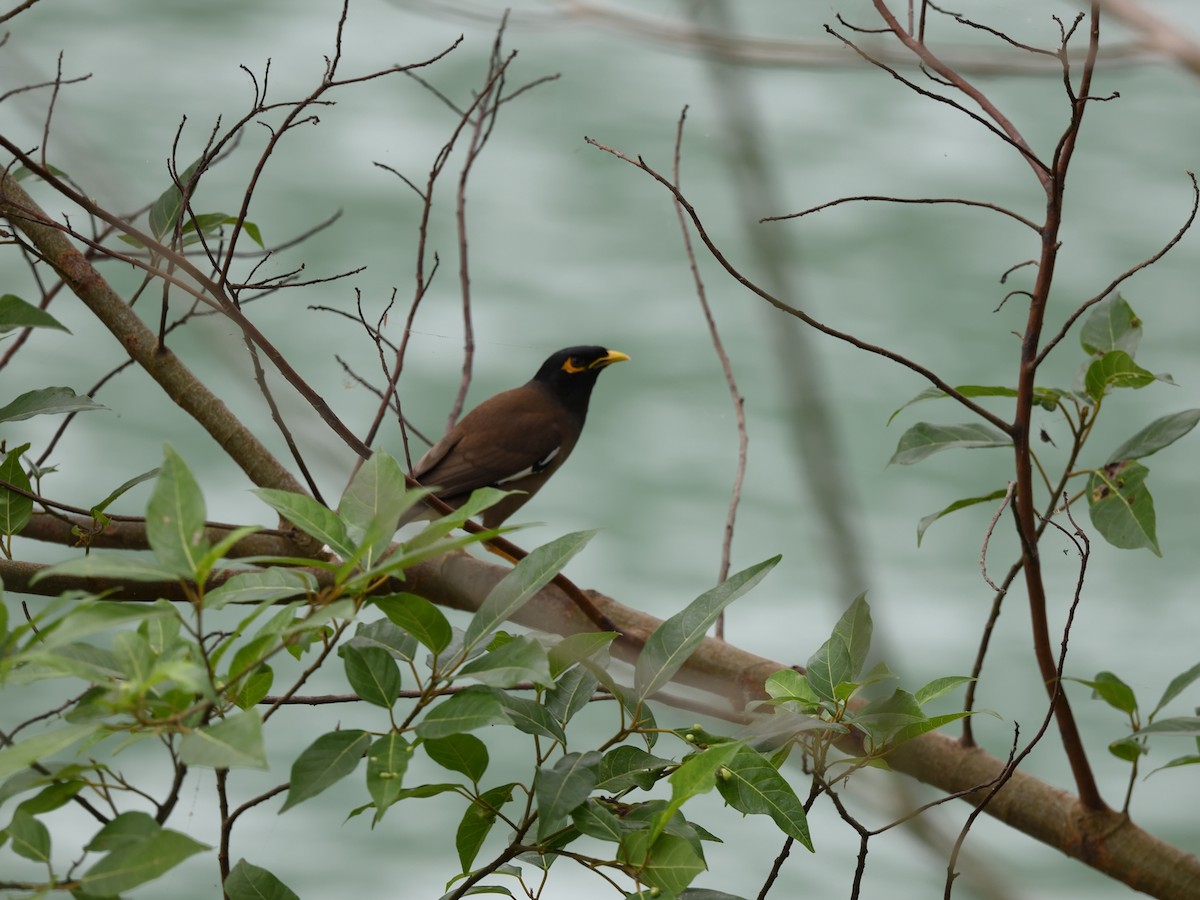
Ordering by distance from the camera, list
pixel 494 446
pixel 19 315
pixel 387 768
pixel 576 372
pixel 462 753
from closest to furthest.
Result: pixel 387 768 → pixel 462 753 → pixel 19 315 → pixel 494 446 → pixel 576 372

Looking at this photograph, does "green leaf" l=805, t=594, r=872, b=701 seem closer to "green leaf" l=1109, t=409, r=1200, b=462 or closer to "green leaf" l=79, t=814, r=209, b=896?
"green leaf" l=79, t=814, r=209, b=896

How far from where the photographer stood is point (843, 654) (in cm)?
89

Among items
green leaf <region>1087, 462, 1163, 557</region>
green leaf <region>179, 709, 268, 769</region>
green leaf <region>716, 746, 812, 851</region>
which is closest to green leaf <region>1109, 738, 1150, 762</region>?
green leaf <region>1087, 462, 1163, 557</region>

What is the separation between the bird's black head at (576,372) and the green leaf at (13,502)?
6.73 feet

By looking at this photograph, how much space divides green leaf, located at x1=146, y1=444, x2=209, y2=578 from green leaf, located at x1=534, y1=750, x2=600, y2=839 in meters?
0.25

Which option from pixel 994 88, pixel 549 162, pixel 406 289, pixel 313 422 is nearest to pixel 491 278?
pixel 406 289

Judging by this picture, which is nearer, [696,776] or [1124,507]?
[696,776]

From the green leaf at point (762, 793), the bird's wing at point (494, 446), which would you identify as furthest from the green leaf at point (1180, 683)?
the bird's wing at point (494, 446)

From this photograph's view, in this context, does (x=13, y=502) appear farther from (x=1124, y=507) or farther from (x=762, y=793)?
(x=1124, y=507)

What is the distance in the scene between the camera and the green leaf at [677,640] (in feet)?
2.71

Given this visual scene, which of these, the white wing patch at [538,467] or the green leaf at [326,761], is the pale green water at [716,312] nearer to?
the white wing patch at [538,467]

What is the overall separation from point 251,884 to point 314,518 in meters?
0.21

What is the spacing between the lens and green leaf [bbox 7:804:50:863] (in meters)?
0.68

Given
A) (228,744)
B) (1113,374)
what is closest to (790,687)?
(228,744)
